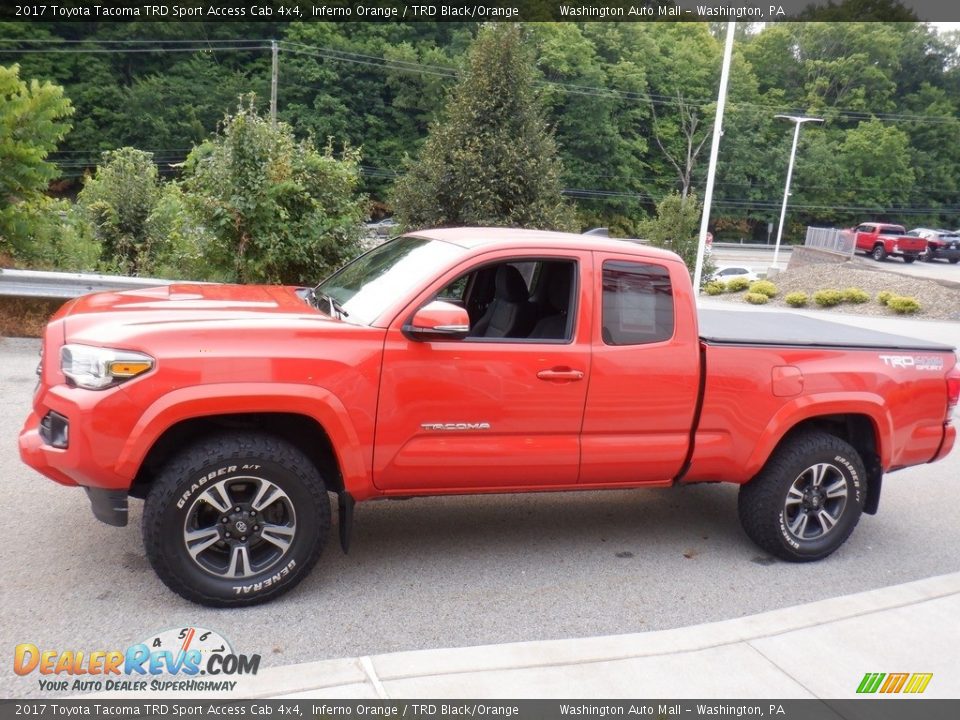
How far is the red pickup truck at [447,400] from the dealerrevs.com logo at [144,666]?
0.34m

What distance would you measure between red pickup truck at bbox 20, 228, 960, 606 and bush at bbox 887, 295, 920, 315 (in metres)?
19.8

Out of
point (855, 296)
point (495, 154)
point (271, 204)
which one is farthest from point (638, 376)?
point (855, 296)

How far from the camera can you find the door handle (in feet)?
14.1

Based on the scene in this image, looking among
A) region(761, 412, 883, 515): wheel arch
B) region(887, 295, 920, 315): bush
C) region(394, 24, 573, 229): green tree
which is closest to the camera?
region(761, 412, 883, 515): wheel arch

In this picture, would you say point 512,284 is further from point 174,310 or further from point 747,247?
point 747,247

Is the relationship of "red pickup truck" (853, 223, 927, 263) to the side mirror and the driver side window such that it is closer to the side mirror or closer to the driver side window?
the driver side window

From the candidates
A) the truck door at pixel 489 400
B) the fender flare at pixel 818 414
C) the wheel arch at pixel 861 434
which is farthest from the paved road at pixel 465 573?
the fender flare at pixel 818 414

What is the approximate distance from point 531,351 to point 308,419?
47.6 inches

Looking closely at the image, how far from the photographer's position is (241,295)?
4707 millimetres

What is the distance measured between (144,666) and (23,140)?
836 cm

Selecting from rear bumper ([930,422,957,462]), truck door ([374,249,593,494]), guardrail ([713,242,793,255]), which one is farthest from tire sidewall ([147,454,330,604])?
guardrail ([713,242,793,255])

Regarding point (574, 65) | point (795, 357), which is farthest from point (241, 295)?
point (574, 65)
